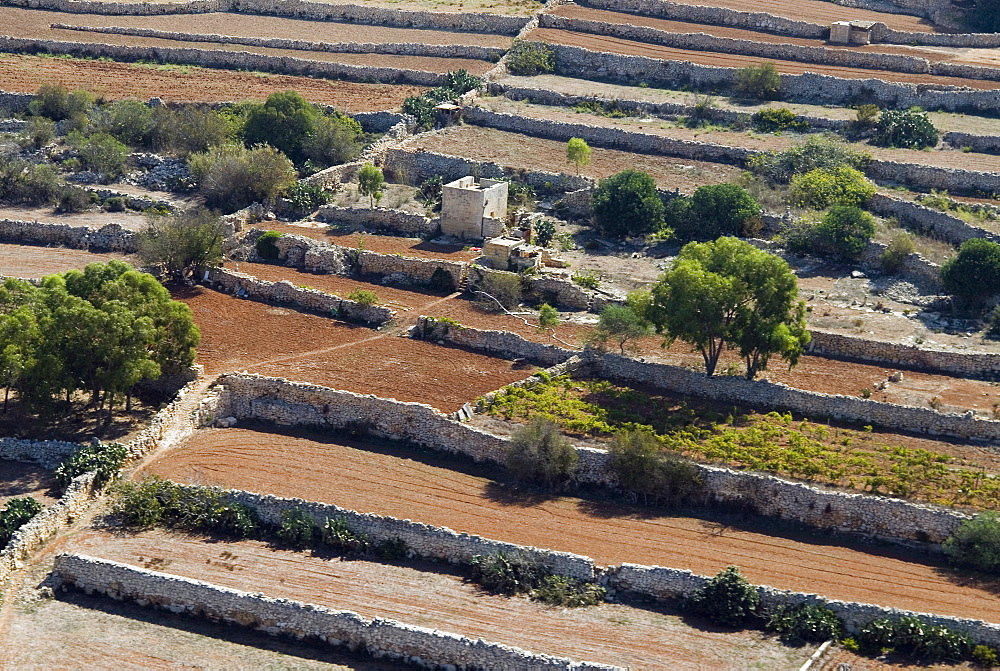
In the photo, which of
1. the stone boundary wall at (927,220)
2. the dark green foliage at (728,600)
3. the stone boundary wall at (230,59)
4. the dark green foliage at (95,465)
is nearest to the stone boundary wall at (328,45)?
the stone boundary wall at (230,59)

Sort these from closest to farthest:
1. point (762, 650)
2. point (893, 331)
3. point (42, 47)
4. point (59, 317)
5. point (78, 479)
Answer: point (762, 650)
point (78, 479)
point (59, 317)
point (893, 331)
point (42, 47)

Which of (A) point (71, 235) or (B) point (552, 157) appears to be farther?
(B) point (552, 157)

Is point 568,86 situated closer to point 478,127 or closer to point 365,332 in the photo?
point 478,127

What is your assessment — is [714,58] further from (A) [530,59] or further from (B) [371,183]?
(B) [371,183]

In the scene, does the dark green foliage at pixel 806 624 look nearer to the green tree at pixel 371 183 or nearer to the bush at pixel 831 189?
the bush at pixel 831 189

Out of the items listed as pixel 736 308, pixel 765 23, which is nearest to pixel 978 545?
pixel 736 308

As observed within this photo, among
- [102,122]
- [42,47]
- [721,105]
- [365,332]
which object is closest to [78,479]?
[365,332]

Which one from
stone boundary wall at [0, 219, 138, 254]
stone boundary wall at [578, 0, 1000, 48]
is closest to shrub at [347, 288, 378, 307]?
stone boundary wall at [0, 219, 138, 254]
